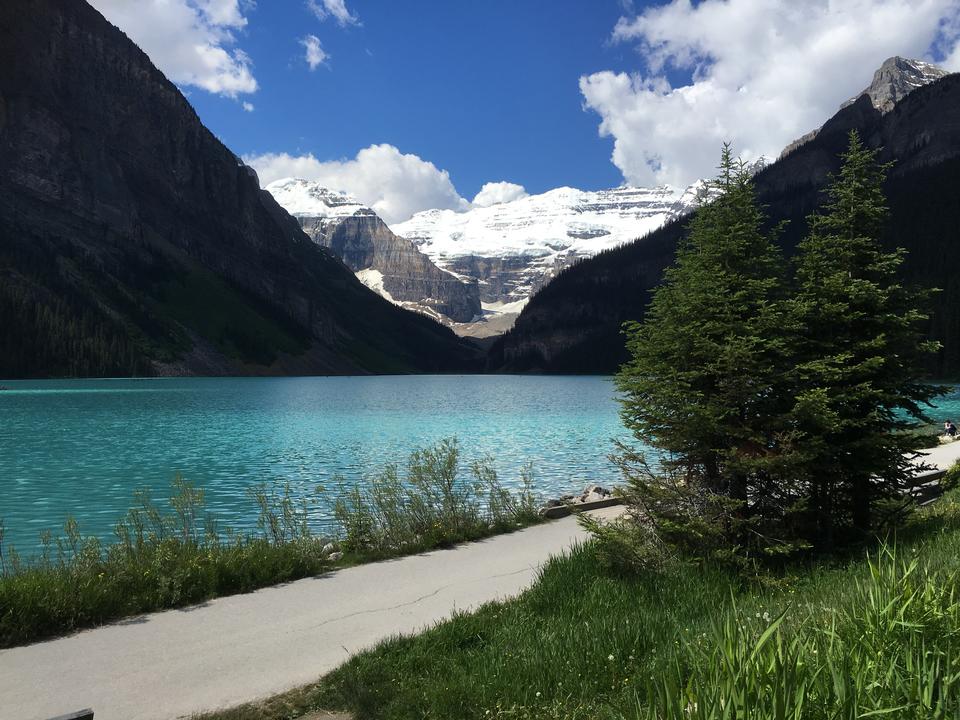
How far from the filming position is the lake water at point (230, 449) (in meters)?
25.7

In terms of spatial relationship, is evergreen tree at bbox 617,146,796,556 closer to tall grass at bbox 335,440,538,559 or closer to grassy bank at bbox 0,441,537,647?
tall grass at bbox 335,440,538,559

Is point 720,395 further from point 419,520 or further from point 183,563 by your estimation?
point 183,563

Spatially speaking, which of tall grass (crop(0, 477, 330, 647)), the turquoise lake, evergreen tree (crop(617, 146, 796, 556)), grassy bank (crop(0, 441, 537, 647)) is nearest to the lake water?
the turquoise lake

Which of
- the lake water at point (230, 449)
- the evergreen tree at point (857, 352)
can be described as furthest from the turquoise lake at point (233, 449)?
the evergreen tree at point (857, 352)

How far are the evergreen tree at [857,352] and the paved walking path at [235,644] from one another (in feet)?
20.6

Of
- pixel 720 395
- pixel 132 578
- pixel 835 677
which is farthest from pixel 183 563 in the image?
pixel 835 677

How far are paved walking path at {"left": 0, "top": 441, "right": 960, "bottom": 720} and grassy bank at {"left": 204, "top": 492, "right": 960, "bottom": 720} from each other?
0.81 meters

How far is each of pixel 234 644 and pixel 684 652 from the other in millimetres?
6048

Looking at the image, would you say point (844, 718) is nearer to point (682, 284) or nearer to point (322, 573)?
point (682, 284)

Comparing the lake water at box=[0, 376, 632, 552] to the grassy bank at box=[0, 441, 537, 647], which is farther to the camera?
the lake water at box=[0, 376, 632, 552]

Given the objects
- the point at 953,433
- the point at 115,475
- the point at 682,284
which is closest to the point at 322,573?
the point at 682,284

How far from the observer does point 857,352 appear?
12.9 metres

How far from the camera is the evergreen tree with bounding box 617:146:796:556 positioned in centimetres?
1065

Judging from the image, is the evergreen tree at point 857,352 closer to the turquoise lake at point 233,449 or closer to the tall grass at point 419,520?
the tall grass at point 419,520
